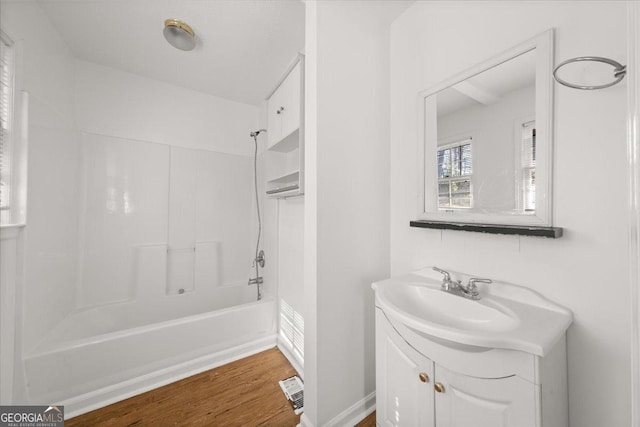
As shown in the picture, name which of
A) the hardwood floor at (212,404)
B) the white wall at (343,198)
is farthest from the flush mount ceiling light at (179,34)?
the hardwood floor at (212,404)

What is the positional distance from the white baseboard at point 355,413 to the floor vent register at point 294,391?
10.5 inches

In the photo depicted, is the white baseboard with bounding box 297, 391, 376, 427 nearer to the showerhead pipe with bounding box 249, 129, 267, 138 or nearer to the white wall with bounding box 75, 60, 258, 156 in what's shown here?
the showerhead pipe with bounding box 249, 129, 267, 138

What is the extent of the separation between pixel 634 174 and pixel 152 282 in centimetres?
300

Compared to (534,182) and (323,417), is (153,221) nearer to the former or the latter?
(323,417)

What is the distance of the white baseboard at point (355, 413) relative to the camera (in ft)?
3.99

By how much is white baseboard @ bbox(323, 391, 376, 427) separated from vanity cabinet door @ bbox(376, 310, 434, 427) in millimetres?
198

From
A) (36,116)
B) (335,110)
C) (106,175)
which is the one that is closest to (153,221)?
(106,175)

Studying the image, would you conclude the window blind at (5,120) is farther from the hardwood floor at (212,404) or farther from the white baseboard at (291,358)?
the white baseboard at (291,358)

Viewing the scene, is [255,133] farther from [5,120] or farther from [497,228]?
[497,228]

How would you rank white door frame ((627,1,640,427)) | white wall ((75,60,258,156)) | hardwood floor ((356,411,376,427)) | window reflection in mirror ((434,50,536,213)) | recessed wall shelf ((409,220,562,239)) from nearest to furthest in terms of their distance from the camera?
white door frame ((627,1,640,427))
recessed wall shelf ((409,220,562,239))
window reflection in mirror ((434,50,536,213))
hardwood floor ((356,411,376,427))
white wall ((75,60,258,156))

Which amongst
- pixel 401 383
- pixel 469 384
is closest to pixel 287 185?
pixel 401 383

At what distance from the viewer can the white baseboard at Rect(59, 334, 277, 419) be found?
136 cm

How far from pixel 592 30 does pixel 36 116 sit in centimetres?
281

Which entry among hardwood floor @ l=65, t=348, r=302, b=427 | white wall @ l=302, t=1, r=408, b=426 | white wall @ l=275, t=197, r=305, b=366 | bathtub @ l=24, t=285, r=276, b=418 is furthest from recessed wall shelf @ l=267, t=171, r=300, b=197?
hardwood floor @ l=65, t=348, r=302, b=427
